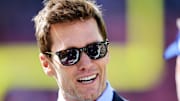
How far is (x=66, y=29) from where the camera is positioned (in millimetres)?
1101

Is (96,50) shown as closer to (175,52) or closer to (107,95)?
(107,95)

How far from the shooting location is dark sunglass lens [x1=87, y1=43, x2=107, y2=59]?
1.07 m

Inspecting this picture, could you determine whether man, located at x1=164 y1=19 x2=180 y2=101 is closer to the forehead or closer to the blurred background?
the blurred background

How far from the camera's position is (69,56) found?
1.09 m

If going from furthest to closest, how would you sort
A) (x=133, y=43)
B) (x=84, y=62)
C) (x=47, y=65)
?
(x=133, y=43), (x=47, y=65), (x=84, y=62)

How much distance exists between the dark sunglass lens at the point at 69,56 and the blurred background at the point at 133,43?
1.03m

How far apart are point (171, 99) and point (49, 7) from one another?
3.80 ft

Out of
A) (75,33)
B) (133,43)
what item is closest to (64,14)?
(75,33)

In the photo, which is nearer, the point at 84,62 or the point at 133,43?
the point at 84,62

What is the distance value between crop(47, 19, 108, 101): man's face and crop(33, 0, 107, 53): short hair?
0.05 ft

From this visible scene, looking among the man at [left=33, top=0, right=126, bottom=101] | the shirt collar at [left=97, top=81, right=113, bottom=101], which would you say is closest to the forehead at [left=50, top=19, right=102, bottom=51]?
the man at [left=33, top=0, right=126, bottom=101]

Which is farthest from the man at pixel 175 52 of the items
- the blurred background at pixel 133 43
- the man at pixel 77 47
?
the man at pixel 77 47

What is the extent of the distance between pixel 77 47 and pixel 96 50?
48 millimetres

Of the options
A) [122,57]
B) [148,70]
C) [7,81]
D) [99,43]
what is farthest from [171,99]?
[99,43]
